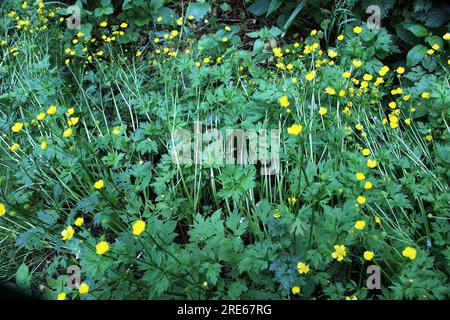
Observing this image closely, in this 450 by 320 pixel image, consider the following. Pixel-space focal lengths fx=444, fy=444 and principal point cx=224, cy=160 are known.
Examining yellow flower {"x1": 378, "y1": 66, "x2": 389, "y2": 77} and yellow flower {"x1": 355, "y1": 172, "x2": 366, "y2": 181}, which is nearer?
yellow flower {"x1": 355, "y1": 172, "x2": 366, "y2": 181}

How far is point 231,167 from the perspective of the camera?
6.51 ft

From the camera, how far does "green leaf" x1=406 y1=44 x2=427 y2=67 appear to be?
8.84ft

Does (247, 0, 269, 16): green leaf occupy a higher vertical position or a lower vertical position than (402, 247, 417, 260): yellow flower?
higher

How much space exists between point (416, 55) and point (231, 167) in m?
1.50

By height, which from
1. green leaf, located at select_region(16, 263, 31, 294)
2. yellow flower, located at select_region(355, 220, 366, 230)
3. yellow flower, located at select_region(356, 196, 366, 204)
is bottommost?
green leaf, located at select_region(16, 263, 31, 294)

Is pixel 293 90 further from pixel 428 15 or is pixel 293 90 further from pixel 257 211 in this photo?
pixel 428 15

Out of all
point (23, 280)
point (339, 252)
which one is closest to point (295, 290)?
point (339, 252)

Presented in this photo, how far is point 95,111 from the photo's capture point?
9.37 feet

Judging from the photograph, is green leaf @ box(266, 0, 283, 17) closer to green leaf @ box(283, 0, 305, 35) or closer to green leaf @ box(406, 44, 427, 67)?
green leaf @ box(283, 0, 305, 35)

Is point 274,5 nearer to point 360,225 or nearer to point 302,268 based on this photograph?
point 360,225

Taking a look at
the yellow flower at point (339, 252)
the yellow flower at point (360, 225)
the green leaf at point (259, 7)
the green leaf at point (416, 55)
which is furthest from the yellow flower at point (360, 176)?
the green leaf at point (259, 7)

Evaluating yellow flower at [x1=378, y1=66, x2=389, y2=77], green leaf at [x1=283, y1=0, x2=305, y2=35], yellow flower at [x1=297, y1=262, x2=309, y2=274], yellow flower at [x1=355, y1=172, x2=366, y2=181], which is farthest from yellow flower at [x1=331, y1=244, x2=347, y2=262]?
green leaf at [x1=283, y1=0, x2=305, y2=35]

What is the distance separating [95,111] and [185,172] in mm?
938

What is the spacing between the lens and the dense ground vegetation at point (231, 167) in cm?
177
